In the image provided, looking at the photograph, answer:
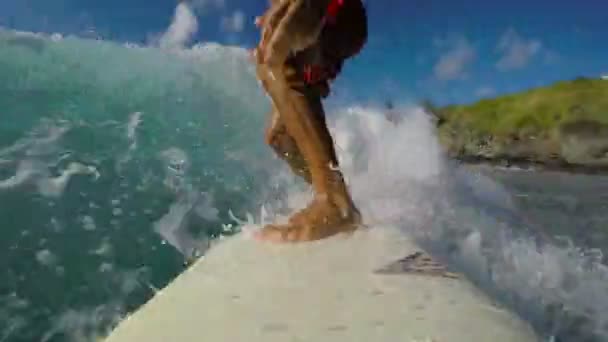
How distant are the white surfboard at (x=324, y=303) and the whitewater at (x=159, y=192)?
79 cm

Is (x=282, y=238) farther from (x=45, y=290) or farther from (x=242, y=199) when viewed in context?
(x=242, y=199)

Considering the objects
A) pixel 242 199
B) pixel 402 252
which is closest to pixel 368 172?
pixel 242 199

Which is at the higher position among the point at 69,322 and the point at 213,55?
the point at 213,55

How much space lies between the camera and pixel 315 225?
344 cm

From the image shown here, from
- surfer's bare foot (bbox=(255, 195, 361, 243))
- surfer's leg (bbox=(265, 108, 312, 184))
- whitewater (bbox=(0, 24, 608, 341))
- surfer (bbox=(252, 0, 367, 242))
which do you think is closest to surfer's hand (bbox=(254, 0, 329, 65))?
surfer (bbox=(252, 0, 367, 242))

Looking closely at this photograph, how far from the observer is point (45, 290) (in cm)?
317

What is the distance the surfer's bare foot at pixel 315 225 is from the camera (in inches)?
133

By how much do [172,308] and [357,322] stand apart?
0.61 m

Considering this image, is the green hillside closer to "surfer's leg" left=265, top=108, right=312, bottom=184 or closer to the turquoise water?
the turquoise water

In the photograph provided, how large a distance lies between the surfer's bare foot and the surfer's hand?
Result: 31.1 inches

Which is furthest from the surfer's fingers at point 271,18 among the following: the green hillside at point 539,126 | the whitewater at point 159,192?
the green hillside at point 539,126

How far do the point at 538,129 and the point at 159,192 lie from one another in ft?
268

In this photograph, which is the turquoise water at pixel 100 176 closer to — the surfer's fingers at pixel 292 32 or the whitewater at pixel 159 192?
the whitewater at pixel 159 192

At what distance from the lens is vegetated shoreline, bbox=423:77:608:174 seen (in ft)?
234
